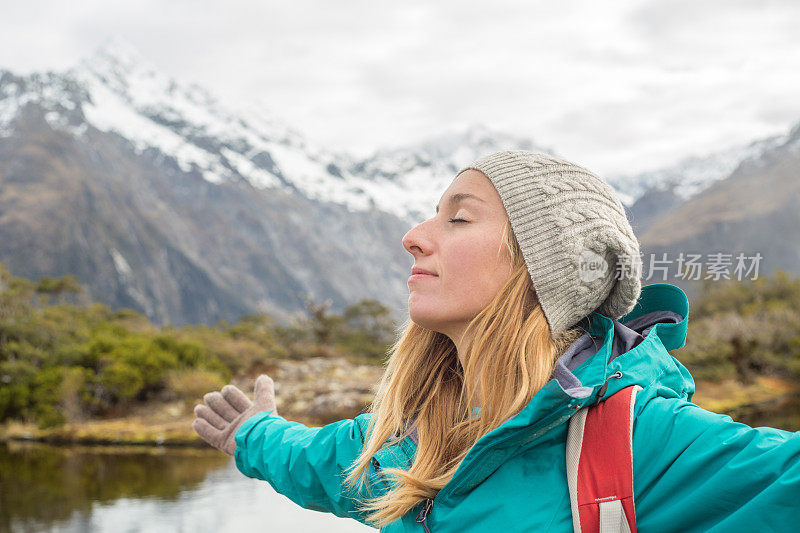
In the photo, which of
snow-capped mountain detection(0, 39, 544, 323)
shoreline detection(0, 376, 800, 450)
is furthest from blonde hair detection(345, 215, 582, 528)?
snow-capped mountain detection(0, 39, 544, 323)

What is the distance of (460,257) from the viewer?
1.08 metres

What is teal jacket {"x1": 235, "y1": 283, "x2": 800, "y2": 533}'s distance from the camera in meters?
0.73

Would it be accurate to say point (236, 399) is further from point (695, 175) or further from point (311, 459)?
point (695, 175)

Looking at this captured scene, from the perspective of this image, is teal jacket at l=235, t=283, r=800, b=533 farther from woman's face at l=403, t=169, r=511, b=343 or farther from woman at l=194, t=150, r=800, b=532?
woman's face at l=403, t=169, r=511, b=343

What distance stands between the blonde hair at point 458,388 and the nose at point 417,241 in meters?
0.14

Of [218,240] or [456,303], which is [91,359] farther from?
[218,240]

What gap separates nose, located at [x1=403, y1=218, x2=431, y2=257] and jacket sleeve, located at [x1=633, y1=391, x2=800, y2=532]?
440 millimetres

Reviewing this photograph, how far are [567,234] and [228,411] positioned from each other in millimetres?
911

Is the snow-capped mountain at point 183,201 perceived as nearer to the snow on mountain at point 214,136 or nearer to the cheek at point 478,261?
the snow on mountain at point 214,136

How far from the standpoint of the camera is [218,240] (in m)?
83.6

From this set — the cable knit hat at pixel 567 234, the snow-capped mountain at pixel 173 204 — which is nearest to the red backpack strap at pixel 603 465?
the cable knit hat at pixel 567 234

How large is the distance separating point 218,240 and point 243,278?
6.85 metres

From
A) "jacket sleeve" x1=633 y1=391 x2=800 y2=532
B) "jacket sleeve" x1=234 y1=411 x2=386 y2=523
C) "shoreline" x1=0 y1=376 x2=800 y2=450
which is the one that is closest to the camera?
"jacket sleeve" x1=633 y1=391 x2=800 y2=532

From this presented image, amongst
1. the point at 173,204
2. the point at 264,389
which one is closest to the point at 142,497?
the point at 264,389
